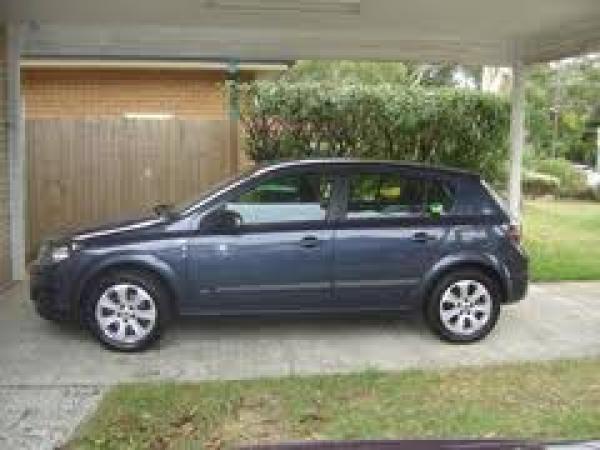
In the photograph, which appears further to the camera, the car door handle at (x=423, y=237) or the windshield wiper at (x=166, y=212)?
the car door handle at (x=423, y=237)

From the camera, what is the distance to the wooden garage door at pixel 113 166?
14078mm

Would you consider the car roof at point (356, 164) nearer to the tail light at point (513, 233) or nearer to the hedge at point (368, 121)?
the tail light at point (513, 233)

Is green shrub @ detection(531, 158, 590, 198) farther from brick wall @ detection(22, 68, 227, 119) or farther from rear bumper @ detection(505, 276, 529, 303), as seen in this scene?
rear bumper @ detection(505, 276, 529, 303)

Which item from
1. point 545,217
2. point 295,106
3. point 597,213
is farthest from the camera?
point 597,213

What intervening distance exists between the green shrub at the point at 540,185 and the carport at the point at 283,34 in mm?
13110

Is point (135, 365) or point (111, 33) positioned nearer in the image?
point (135, 365)

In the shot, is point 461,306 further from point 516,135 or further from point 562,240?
point 562,240

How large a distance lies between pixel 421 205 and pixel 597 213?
14.2 meters

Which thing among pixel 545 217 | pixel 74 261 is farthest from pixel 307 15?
pixel 545 217

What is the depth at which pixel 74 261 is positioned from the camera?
836 cm

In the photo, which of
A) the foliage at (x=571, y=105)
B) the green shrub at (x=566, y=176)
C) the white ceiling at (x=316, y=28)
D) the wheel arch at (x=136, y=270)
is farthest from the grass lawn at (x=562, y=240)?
the foliage at (x=571, y=105)

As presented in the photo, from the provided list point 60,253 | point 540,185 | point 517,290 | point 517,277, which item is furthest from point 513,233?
point 540,185

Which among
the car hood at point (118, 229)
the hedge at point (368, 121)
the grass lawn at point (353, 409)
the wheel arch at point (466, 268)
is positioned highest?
the hedge at point (368, 121)

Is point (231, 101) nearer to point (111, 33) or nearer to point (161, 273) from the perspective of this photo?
point (111, 33)
